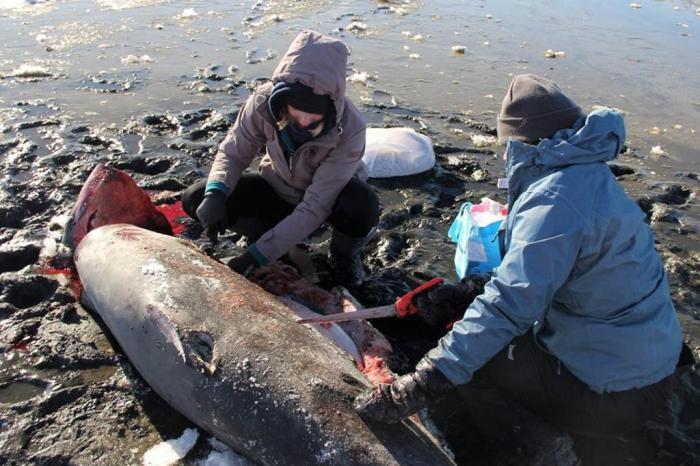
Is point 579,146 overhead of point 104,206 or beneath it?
overhead

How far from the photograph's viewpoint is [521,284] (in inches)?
96.1

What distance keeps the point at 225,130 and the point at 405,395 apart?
530cm

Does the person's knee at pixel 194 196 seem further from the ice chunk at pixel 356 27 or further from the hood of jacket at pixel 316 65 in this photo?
the ice chunk at pixel 356 27

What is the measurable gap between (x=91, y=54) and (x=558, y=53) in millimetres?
8328

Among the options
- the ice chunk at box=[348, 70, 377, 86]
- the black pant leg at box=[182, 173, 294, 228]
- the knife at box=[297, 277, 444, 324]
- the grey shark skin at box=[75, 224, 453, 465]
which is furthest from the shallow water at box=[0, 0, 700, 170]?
the knife at box=[297, 277, 444, 324]

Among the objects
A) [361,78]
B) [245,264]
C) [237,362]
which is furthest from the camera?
[361,78]

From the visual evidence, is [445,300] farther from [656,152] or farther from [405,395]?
[656,152]

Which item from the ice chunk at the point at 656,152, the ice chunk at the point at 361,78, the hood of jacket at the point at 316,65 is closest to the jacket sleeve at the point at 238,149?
the hood of jacket at the point at 316,65

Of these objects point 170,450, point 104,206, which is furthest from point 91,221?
point 170,450

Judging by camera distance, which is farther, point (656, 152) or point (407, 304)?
point (656, 152)

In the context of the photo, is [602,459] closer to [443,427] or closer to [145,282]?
[443,427]

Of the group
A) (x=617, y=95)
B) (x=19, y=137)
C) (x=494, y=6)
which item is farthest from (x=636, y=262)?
(x=494, y=6)

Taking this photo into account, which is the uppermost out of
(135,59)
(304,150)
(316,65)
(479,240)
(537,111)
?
(537,111)

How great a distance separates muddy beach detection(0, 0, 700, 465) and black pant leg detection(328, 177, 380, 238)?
1.62ft
